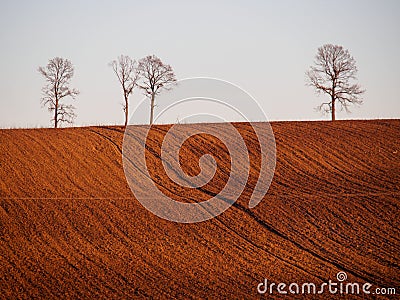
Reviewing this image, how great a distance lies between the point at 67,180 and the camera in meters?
24.6

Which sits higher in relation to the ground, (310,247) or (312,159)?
(312,159)

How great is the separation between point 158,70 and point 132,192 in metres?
21.0

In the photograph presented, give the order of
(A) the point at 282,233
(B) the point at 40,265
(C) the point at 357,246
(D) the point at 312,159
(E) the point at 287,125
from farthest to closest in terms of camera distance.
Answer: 1. (E) the point at 287,125
2. (D) the point at 312,159
3. (A) the point at 282,233
4. (C) the point at 357,246
5. (B) the point at 40,265

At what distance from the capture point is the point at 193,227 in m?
19.1

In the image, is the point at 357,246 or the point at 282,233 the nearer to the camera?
the point at 357,246

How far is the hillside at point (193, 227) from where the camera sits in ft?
47.2

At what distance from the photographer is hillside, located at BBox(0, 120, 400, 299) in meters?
14.4

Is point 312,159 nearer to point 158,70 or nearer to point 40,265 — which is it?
point 40,265

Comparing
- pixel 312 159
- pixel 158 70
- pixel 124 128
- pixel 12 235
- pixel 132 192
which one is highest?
pixel 158 70

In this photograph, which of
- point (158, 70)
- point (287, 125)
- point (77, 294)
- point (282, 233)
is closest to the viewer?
point (77, 294)

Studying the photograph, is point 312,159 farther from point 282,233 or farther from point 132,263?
point 132,263

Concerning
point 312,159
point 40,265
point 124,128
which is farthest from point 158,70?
point 40,265

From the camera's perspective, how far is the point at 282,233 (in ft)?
60.3

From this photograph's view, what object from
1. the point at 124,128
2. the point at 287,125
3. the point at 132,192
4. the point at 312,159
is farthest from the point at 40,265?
the point at 287,125
